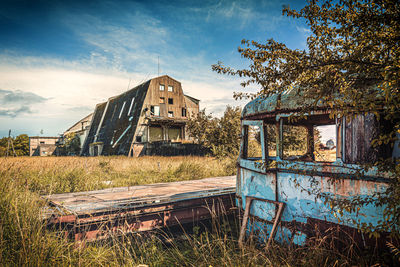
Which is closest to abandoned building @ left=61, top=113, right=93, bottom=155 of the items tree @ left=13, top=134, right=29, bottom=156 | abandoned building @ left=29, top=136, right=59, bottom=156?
abandoned building @ left=29, top=136, right=59, bottom=156

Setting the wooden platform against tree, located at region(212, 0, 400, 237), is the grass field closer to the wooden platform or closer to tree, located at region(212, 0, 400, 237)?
the wooden platform

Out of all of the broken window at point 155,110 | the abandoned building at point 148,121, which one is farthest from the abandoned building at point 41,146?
the broken window at point 155,110

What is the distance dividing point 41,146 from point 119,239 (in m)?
44.8

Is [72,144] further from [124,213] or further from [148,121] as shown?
[124,213]

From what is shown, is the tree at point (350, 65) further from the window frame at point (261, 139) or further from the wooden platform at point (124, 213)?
the wooden platform at point (124, 213)

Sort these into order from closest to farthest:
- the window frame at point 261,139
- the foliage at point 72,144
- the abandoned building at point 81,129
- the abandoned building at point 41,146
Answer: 1. the window frame at point 261,139
2. the foliage at point 72,144
3. the abandoned building at point 81,129
4. the abandoned building at point 41,146

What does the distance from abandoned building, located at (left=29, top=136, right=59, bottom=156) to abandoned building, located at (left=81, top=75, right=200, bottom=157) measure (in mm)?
14085

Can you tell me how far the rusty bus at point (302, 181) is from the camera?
3.37m

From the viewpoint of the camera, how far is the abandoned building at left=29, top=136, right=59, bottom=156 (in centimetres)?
4253

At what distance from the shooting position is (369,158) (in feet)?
11.1

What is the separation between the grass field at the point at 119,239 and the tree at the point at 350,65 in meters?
1.32

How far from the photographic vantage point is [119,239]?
17.6 feet

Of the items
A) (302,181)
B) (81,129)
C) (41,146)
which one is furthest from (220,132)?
(41,146)

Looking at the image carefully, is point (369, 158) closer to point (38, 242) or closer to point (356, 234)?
point (356, 234)
